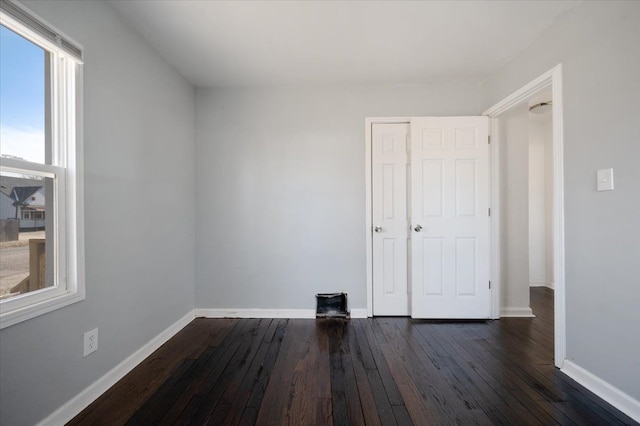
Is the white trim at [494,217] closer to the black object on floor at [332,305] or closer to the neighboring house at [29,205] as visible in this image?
the black object on floor at [332,305]

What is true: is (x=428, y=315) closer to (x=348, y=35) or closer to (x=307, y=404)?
(x=307, y=404)

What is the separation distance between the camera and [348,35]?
6.78 feet

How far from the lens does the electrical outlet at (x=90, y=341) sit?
Answer: 1556 mm

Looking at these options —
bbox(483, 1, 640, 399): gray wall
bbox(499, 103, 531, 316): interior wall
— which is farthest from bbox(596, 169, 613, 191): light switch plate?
bbox(499, 103, 531, 316): interior wall

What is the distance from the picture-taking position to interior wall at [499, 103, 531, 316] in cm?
283

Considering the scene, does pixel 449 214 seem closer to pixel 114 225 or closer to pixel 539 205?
pixel 539 205

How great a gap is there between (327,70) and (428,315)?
270 centimetres

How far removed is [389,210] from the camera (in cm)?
287

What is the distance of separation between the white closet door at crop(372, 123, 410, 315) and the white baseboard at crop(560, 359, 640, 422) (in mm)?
1325

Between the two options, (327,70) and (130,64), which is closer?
(130,64)

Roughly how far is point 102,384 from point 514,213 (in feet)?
12.6

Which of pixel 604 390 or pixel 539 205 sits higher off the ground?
pixel 539 205

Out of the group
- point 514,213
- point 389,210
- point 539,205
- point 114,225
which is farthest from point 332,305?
point 539,205

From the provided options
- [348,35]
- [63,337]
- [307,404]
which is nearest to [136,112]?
[63,337]
